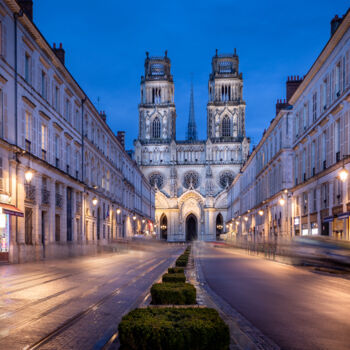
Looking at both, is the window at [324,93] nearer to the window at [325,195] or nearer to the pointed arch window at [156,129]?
the window at [325,195]

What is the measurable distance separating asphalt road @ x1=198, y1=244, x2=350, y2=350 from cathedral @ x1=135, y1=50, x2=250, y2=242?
3754 inches

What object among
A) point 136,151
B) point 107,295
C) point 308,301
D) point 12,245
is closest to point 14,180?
point 12,245

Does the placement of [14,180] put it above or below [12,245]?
above

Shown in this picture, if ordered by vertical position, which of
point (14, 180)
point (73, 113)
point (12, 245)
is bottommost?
point (12, 245)

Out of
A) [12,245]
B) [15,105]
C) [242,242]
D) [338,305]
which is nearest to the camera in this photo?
[338,305]

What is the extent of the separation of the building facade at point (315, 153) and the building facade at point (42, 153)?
17343mm

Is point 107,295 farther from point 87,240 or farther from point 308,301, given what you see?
point 87,240

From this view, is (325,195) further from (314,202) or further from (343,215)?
(343,215)

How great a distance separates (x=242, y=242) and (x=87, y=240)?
20980mm

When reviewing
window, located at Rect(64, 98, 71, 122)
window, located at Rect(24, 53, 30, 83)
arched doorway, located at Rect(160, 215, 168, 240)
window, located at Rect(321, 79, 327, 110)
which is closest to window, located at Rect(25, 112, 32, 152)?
window, located at Rect(24, 53, 30, 83)

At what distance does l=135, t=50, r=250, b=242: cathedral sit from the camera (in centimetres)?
11300

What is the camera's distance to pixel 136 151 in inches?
4469

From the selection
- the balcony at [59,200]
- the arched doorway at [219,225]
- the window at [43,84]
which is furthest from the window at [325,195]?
the arched doorway at [219,225]

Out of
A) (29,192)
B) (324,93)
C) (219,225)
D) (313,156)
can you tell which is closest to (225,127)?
(219,225)
